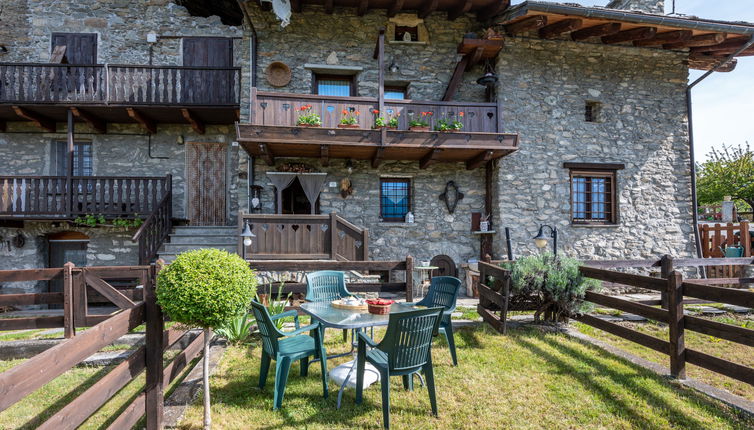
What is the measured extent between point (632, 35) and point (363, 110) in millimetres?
7265

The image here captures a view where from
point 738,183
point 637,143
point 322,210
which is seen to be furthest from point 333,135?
point 738,183

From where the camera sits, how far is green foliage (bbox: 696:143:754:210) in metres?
20.2

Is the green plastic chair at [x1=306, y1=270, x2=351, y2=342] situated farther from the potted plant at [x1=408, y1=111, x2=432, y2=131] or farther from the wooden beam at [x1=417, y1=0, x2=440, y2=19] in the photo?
the wooden beam at [x1=417, y1=0, x2=440, y2=19]

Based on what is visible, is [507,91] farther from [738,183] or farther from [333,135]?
[738,183]

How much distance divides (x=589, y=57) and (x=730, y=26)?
313 cm

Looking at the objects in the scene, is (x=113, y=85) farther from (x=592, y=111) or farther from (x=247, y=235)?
(x=592, y=111)

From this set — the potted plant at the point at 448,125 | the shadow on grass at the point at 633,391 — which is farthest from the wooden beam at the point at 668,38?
the shadow on grass at the point at 633,391

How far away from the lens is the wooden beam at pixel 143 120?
29.9 feet

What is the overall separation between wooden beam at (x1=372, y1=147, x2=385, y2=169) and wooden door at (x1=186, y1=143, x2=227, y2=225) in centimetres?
437

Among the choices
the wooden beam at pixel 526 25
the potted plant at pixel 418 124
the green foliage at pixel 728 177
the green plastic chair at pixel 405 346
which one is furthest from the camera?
the green foliage at pixel 728 177

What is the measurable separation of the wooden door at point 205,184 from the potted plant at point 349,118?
13.4 ft

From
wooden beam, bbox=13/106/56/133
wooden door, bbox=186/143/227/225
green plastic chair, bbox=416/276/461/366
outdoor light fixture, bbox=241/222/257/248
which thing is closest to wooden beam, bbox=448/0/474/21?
wooden door, bbox=186/143/227/225

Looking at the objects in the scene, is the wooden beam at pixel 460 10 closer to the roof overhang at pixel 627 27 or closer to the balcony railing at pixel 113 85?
the roof overhang at pixel 627 27

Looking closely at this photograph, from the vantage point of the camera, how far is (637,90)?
10.1 m
